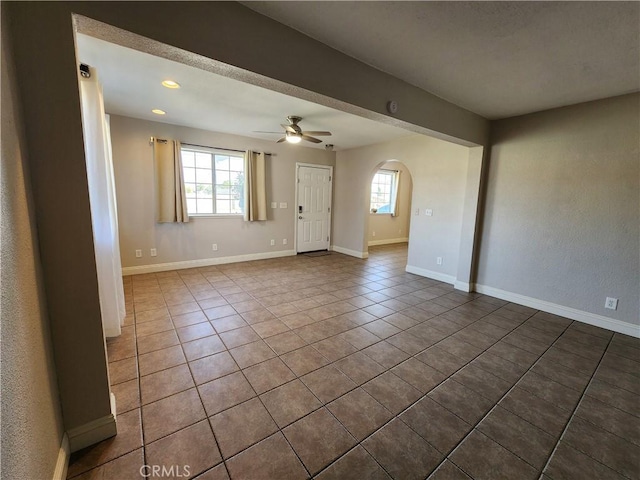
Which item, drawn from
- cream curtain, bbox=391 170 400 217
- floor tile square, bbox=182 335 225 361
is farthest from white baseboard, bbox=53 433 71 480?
cream curtain, bbox=391 170 400 217

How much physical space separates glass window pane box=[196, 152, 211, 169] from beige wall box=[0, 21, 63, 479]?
3930 millimetres

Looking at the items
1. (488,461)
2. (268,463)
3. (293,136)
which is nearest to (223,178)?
(293,136)

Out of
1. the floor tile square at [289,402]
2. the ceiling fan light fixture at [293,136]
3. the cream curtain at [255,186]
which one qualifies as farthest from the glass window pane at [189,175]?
the floor tile square at [289,402]

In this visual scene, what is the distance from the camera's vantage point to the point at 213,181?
5004mm

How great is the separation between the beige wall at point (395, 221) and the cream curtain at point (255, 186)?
3.17 meters

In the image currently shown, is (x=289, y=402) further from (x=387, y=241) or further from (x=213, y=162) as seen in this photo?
(x=387, y=241)

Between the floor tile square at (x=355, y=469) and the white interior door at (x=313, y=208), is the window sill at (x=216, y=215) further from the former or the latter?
the floor tile square at (x=355, y=469)

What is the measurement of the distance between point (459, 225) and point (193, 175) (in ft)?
14.9

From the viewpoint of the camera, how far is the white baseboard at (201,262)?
4.40 m

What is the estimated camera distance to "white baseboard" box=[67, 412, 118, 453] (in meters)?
1.43

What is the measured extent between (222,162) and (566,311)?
221 inches

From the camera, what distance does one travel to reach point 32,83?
1.14 m

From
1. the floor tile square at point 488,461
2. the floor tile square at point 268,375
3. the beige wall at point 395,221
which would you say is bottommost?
the floor tile square at point 488,461

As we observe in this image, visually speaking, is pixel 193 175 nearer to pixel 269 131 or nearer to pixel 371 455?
pixel 269 131
